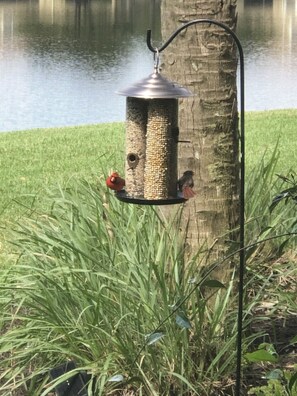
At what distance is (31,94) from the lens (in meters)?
20.0

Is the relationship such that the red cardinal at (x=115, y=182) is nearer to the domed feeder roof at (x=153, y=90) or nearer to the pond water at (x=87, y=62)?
the domed feeder roof at (x=153, y=90)

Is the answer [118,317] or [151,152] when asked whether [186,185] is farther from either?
[118,317]

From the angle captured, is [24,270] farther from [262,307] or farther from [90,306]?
[262,307]

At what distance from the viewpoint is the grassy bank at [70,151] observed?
321 inches

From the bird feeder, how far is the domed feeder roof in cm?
16

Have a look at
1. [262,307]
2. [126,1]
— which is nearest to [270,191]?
[262,307]

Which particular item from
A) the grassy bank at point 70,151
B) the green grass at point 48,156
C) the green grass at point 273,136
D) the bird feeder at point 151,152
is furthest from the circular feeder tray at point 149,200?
the green grass at point 273,136

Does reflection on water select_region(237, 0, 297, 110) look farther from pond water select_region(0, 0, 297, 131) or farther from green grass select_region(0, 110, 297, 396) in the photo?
green grass select_region(0, 110, 297, 396)

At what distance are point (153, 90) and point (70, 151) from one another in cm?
722

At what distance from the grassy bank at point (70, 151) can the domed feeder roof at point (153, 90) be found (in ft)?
14.1

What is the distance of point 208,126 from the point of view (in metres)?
4.23

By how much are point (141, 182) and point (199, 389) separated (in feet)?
3.22

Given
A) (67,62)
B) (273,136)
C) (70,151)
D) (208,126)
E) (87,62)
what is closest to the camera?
(208,126)

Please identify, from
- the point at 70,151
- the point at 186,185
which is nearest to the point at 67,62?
the point at 70,151
